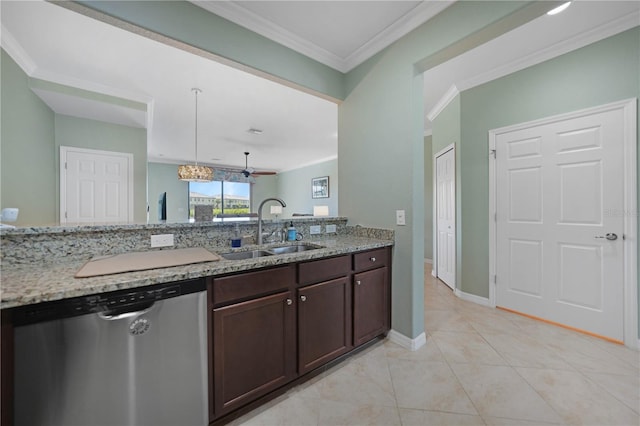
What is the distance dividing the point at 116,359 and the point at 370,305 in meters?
1.60

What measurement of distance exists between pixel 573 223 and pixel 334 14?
110 inches

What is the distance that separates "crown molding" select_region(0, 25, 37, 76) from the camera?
2.15 m

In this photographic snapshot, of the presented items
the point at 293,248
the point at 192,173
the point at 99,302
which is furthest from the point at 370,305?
the point at 192,173

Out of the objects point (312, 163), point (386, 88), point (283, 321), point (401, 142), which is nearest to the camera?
point (283, 321)

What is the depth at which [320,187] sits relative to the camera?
7973mm

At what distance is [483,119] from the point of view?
9.40 feet

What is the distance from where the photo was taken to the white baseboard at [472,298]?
2883 millimetres

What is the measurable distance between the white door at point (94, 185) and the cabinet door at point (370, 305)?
3.38 metres

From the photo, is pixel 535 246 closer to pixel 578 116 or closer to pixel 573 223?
pixel 573 223

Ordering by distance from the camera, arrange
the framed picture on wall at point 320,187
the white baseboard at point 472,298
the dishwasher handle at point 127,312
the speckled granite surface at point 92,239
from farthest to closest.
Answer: the framed picture on wall at point 320,187 → the white baseboard at point 472,298 → the speckled granite surface at point 92,239 → the dishwasher handle at point 127,312

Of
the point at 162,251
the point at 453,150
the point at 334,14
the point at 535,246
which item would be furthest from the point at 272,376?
the point at 453,150

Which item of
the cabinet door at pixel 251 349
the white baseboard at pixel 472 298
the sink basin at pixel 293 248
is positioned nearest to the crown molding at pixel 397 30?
the sink basin at pixel 293 248

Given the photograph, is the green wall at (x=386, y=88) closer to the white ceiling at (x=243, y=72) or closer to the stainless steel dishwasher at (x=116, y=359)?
the white ceiling at (x=243, y=72)

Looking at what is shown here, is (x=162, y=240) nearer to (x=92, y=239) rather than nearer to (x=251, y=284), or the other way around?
(x=92, y=239)
